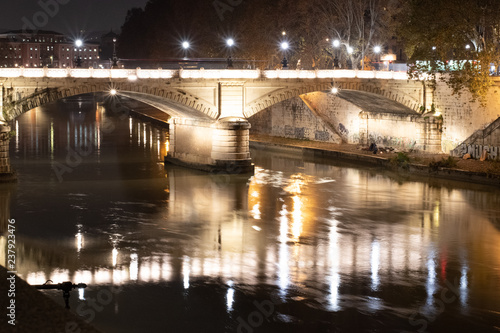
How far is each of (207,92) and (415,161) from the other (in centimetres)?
1147

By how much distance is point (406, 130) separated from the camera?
45750 mm

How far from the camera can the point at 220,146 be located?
39625 millimetres

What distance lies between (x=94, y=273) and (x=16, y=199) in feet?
38.1

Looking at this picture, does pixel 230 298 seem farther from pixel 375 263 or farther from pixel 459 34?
pixel 459 34

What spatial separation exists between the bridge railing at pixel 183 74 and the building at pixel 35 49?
242ft

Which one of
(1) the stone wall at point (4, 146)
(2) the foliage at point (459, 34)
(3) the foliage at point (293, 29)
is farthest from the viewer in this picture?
(3) the foliage at point (293, 29)

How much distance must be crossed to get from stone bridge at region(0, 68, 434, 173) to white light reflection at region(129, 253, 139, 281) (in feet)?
44.4

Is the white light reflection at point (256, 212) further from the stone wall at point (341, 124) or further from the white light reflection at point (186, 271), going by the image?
the stone wall at point (341, 124)

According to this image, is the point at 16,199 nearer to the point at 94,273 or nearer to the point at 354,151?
the point at 94,273

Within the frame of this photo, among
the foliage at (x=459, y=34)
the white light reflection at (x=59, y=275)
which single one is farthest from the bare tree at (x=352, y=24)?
the white light reflection at (x=59, y=275)

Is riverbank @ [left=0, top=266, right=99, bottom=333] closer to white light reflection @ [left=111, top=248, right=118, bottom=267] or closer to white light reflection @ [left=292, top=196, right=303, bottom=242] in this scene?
white light reflection @ [left=111, top=248, right=118, bottom=267]

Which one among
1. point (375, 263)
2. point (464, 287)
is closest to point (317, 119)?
point (375, 263)

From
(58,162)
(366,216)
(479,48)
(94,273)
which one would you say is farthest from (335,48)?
(94,273)

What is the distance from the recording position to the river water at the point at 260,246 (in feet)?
58.4
